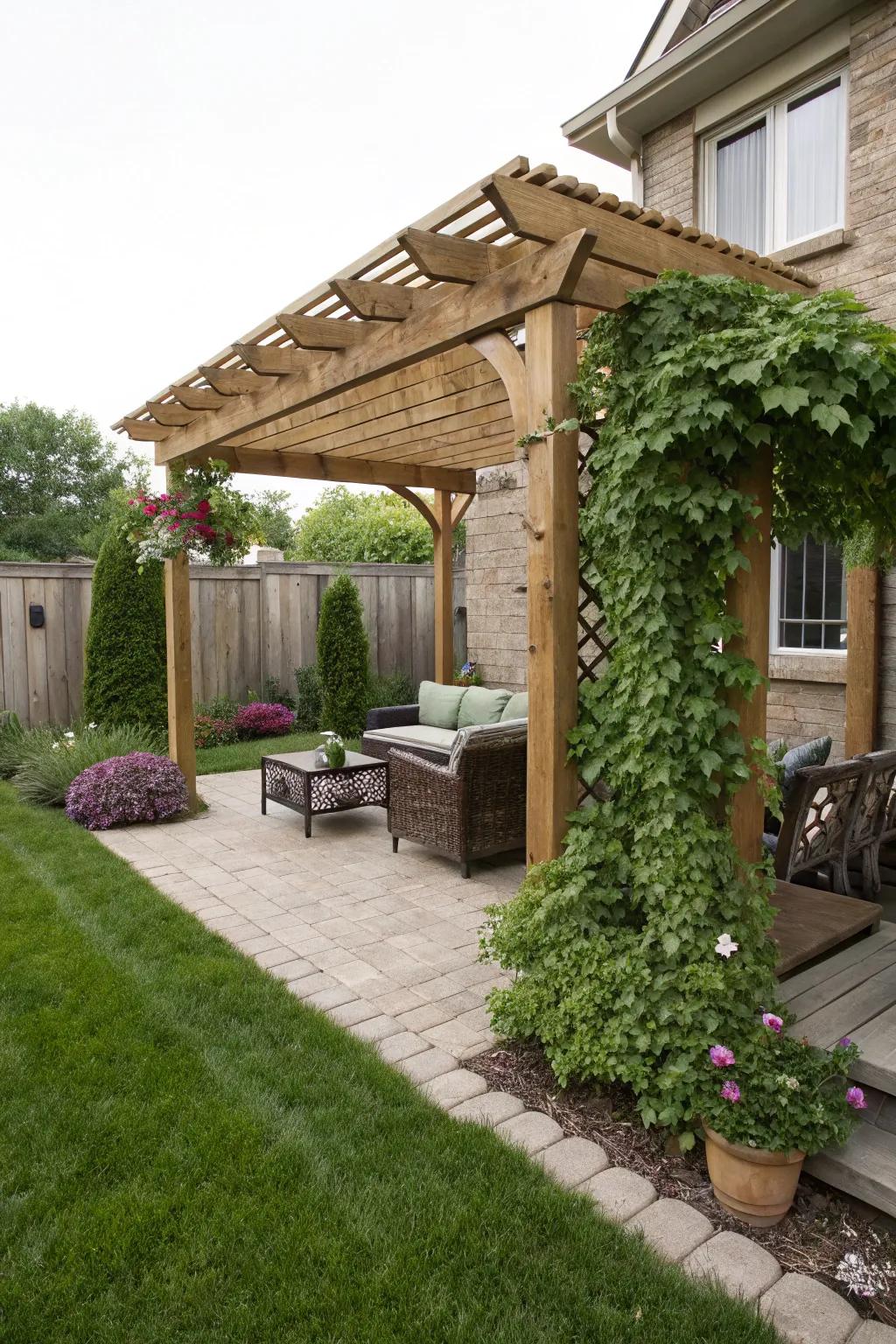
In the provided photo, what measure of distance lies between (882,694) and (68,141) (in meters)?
12.8

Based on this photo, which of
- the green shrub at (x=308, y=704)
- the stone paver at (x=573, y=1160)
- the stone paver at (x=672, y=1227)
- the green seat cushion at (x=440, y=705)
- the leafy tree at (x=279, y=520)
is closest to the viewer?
the stone paver at (x=672, y=1227)

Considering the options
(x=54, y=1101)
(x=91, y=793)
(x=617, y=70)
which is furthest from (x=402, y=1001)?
(x=617, y=70)

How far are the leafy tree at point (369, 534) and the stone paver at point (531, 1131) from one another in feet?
43.8

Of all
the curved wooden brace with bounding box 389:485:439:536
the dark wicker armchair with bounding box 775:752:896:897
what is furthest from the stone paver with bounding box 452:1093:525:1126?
the curved wooden brace with bounding box 389:485:439:536

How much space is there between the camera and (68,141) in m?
11.8

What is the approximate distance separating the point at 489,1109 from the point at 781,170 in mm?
6351

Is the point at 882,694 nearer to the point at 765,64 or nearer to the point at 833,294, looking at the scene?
the point at 833,294

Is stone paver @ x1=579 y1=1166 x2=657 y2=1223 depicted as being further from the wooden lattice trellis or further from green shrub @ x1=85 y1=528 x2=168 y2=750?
green shrub @ x1=85 y1=528 x2=168 y2=750

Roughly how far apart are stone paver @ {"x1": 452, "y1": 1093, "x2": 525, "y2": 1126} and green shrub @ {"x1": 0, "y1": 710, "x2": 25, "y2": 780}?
5.79 m

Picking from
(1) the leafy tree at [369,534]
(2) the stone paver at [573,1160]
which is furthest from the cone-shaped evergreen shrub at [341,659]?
A: (2) the stone paver at [573,1160]

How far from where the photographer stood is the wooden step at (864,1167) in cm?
200

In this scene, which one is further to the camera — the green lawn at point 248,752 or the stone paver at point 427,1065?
the green lawn at point 248,752

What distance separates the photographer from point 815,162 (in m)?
5.74

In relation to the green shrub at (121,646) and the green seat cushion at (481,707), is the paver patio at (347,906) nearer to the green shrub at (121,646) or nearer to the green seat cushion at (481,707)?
the green seat cushion at (481,707)
